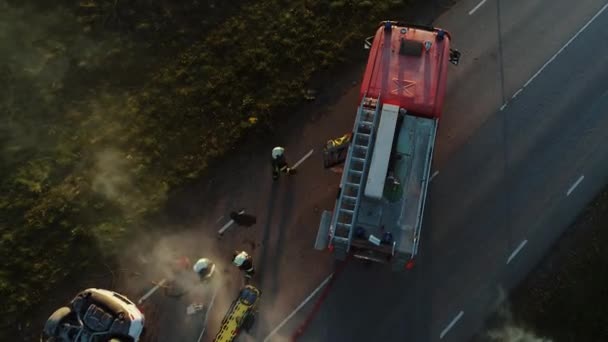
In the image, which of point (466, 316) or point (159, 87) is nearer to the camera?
point (466, 316)

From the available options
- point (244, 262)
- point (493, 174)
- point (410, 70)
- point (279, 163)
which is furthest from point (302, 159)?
point (493, 174)

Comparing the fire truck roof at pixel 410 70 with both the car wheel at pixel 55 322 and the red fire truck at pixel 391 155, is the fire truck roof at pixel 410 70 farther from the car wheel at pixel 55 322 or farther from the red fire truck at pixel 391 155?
the car wheel at pixel 55 322

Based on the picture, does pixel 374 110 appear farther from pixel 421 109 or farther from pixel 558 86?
pixel 558 86

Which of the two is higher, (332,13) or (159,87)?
(332,13)

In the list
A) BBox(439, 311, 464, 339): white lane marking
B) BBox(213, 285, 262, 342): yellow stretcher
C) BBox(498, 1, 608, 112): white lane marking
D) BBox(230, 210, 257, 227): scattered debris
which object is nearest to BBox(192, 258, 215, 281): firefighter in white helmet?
BBox(213, 285, 262, 342): yellow stretcher

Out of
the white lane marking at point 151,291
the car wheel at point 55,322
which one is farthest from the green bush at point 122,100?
the white lane marking at point 151,291

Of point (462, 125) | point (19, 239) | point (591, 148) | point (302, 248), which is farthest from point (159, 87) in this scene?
point (591, 148)

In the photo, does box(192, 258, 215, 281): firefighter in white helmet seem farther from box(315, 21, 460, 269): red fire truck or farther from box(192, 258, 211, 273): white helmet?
box(315, 21, 460, 269): red fire truck
